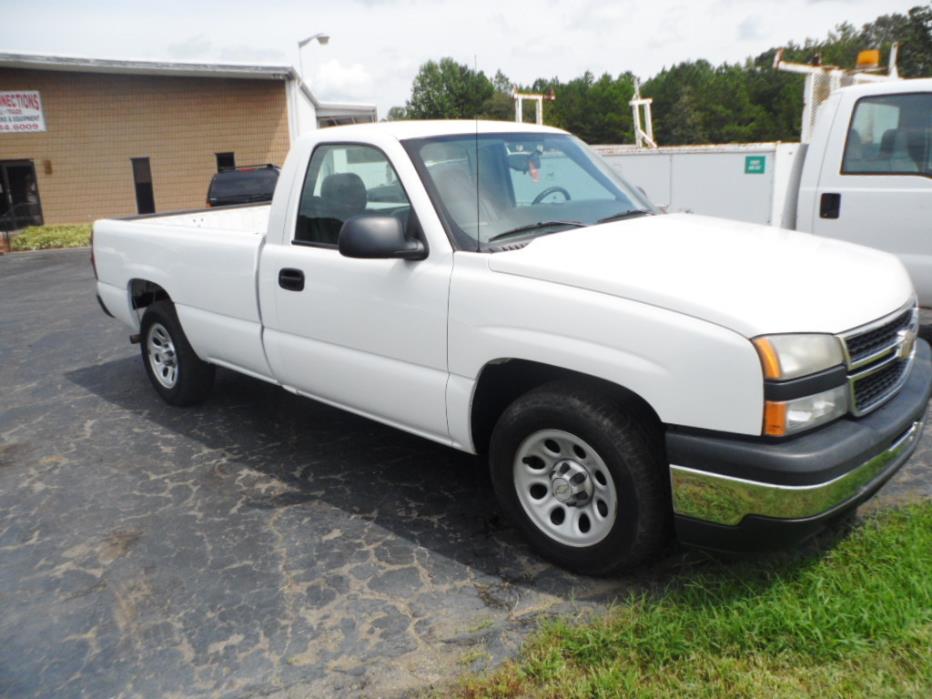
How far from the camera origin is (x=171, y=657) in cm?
304

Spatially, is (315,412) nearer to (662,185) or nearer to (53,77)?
(662,185)

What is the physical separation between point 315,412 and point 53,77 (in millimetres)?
21147

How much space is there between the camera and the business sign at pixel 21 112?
22062mm

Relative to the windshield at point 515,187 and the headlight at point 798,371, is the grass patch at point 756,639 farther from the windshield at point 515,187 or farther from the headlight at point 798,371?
the windshield at point 515,187

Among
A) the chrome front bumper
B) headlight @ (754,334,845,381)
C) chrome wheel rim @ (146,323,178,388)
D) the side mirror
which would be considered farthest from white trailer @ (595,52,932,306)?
chrome wheel rim @ (146,323,178,388)

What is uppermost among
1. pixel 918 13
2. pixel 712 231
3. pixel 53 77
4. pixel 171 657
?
pixel 918 13

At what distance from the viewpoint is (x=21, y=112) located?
22.3 meters

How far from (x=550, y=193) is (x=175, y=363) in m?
3.12

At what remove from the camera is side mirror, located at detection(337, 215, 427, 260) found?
3471 millimetres

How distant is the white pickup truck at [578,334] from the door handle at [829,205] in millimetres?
2217

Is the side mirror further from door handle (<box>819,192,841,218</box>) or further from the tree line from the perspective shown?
the tree line

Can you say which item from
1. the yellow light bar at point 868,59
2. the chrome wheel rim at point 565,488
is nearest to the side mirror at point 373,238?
the chrome wheel rim at point 565,488

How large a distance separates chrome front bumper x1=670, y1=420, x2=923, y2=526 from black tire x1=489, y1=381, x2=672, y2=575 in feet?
0.54

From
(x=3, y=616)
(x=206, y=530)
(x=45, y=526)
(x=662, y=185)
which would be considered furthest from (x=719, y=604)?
(x=662, y=185)
